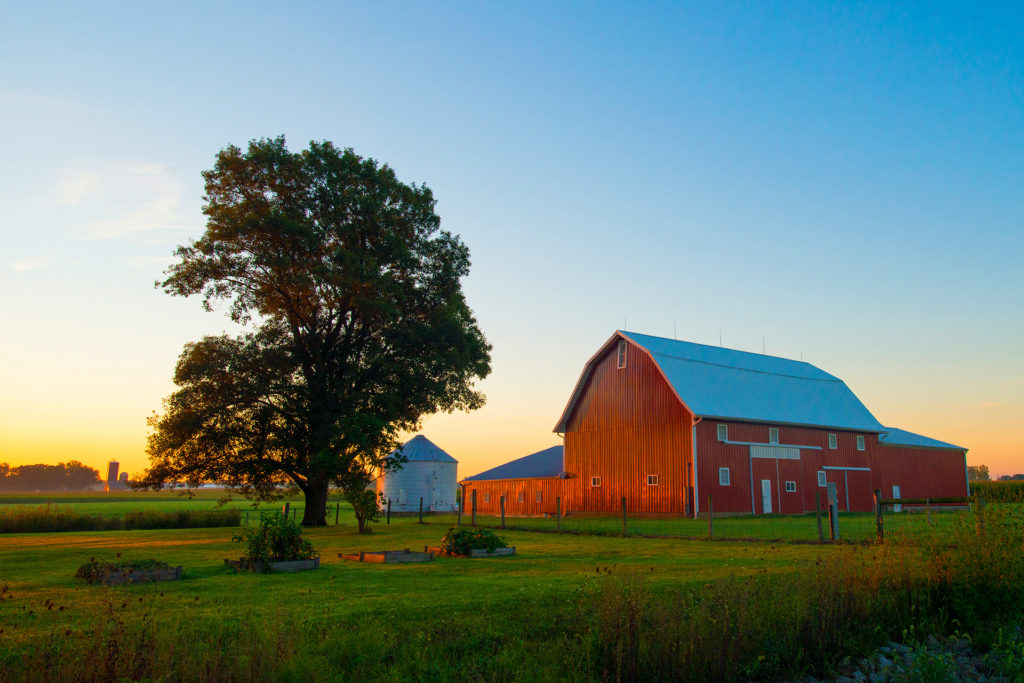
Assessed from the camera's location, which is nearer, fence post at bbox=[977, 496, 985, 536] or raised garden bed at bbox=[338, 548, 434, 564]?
fence post at bbox=[977, 496, 985, 536]

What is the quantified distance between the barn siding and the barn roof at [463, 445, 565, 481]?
349 cm

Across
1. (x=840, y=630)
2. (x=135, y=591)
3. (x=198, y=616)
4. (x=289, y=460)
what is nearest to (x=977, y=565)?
(x=840, y=630)

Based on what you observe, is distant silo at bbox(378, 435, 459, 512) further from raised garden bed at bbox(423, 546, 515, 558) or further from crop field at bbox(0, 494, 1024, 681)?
crop field at bbox(0, 494, 1024, 681)

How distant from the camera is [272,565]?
14.1 meters

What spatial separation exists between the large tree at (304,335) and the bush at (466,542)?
12199 mm

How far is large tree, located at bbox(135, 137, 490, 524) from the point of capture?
30141 millimetres

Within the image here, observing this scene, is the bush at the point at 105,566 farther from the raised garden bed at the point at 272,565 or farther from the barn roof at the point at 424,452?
the barn roof at the point at 424,452

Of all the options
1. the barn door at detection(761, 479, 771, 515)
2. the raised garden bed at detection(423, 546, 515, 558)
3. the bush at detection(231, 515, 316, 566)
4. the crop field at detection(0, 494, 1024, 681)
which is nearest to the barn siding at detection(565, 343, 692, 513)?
the barn door at detection(761, 479, 771, 515)

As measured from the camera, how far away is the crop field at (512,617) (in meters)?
6.70

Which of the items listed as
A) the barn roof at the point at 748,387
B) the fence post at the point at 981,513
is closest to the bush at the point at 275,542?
the fence post at the point at 981,513

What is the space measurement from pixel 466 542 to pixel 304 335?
740 inches

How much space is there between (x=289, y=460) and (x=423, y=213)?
41.6ft

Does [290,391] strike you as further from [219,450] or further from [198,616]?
[198,616]

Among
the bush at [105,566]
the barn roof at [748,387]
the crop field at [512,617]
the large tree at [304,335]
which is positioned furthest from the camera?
the barn roof at [748,387]
